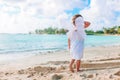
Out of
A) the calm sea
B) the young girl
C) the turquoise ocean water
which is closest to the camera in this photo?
the young girl

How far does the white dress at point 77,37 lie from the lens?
8.31 m

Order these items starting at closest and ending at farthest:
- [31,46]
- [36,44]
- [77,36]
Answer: [77,36] < [31,46] < [36,44]

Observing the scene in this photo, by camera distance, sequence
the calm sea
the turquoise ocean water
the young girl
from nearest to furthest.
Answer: the young girl, the turquoise ocean water, the calm sea

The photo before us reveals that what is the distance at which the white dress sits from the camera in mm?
8312

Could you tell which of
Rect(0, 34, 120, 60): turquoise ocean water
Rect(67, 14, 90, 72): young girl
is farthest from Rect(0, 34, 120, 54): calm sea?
Rect(67, 14, 90, 72): young girl

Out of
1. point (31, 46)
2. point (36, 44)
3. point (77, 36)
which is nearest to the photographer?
point (77, 36)

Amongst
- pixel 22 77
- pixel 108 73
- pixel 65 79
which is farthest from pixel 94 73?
pixel 22 77

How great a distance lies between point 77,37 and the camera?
837 centimetres

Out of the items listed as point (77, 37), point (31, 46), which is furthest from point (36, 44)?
point (77, 37)

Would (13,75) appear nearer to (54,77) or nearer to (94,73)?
(54,77)

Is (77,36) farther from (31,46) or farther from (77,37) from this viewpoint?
(31,46)

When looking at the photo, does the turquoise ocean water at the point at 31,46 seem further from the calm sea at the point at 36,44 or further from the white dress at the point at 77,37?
the white dress at the point at 77,37

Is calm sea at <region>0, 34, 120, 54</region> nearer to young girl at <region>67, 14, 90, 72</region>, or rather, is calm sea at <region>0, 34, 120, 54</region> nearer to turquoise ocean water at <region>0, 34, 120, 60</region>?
turquoise ocean water at <region>0, 34, 120, 60</region>

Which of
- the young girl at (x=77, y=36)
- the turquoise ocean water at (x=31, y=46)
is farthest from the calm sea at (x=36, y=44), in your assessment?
the young girl at (x=77, y=36)
